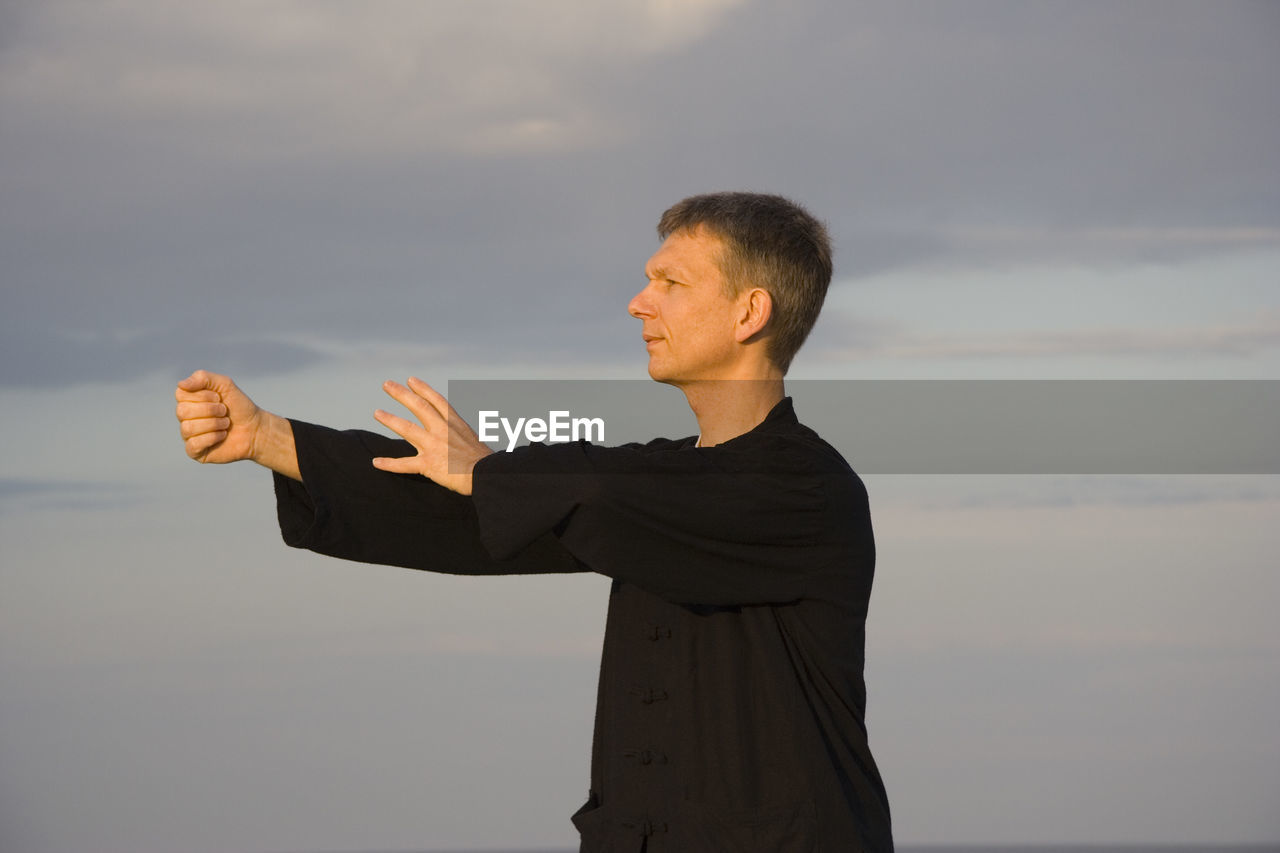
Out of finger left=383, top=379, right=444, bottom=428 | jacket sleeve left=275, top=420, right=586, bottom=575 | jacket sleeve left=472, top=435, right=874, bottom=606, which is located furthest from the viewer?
jacket sleeve left=275, top=420, right=586, bottom=575

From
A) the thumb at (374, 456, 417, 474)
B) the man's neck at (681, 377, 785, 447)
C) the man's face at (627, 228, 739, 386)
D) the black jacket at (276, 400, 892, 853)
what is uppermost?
the man's face at (627, 228, 739, 386)

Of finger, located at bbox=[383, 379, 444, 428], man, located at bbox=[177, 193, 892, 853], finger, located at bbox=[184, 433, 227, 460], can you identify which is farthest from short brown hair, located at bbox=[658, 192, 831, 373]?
finger, located at bbox=[184, 433, 227, 460]

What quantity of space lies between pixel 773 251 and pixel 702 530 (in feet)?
2.36

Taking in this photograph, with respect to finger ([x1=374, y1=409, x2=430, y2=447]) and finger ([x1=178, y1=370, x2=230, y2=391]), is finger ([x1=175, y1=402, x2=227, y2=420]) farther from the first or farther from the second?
finger ([x1=374, y1=409, x2=430, y2=447])

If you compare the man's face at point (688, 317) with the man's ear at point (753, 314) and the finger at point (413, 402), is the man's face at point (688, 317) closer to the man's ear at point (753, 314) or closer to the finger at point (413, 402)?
the man's ear at point (753, 314)

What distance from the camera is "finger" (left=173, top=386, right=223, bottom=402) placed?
293cm

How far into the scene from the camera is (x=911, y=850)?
173 ft

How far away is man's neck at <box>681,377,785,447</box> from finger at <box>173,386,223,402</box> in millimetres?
1001

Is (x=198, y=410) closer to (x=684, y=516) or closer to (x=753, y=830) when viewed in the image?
(x=684, y=516)

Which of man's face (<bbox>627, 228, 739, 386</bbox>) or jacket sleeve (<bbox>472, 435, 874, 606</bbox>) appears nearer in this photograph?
jacket sleeve (<bbox>472, 435, 874, 606</bbox>)

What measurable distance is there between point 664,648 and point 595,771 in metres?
0.33

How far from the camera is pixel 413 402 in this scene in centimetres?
270

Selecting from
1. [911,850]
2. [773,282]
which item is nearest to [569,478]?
[773,282]

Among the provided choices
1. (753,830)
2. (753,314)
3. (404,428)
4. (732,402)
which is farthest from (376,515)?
(753,830)
